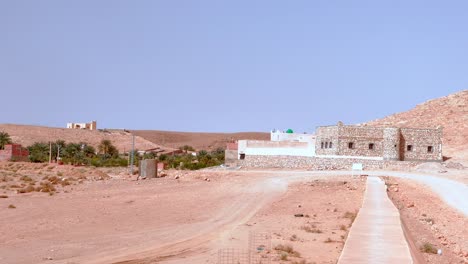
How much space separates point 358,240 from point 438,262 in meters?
2.96

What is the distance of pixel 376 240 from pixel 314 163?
45.3 m

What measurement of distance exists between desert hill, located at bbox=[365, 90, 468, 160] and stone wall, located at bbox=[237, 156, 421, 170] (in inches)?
760

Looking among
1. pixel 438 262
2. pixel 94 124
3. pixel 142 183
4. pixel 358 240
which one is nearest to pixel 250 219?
pixel 438 262

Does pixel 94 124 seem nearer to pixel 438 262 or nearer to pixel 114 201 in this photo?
pixel 114 201

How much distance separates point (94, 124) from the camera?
456 ft

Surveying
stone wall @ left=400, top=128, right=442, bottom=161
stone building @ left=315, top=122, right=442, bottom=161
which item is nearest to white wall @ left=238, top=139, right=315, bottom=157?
stone building @ left=315, top=122, right=442, bottom=161

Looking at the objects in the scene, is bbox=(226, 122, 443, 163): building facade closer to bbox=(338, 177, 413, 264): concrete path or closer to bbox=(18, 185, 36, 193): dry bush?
bbox=(18, 185, 36, 193): dry bush

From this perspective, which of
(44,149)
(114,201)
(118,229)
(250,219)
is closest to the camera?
(118,229)

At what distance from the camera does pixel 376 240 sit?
12.2 metres

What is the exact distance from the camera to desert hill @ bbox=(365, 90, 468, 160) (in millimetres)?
79000

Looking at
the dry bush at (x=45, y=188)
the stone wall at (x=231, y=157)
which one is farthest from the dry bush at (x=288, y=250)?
the stone wall at (x=231, y=157)

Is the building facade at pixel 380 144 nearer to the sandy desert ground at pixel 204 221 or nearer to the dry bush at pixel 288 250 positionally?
the sandy desert ground at pixel 204 221

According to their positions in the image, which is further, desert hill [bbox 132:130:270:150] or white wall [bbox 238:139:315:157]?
desert hill [bbox 132:130:270:150]

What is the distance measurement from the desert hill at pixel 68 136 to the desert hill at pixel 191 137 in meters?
26.8
